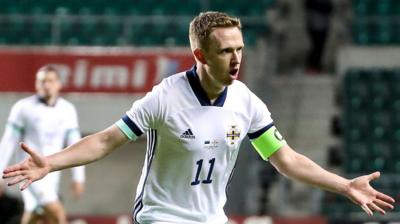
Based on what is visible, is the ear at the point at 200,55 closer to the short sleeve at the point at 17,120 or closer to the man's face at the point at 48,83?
the man's face at the point at 48,83

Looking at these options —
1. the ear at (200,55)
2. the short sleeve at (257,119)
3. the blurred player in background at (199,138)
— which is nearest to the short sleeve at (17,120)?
the blurred player in background at (199,138)

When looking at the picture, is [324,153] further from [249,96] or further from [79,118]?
[249,96]

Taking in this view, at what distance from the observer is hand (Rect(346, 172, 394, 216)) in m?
5.08

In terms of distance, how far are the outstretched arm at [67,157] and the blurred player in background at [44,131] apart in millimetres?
4351

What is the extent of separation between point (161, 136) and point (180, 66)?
24.7 feet

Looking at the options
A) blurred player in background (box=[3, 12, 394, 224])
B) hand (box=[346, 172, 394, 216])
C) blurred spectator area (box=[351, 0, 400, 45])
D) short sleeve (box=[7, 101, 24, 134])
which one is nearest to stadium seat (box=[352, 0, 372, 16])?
blurred spectator area (box=[351, 0, 400, 45])

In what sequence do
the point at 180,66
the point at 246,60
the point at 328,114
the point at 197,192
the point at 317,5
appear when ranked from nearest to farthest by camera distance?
the point at 197,192 → the point at 180,66 → the point at 246,60 → the point at 328,114 → the point at 317,5

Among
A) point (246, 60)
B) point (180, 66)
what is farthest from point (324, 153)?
point (180, 66)

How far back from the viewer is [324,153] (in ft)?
46.5

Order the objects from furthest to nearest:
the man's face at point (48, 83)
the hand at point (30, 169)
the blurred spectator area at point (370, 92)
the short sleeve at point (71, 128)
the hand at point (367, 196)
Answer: the blurred spectator area at point (370, 92), the short sleeve at point (71, 128), the man's face at point (48, 83), the hand at point (367, 196), the hand at point (30, 169)

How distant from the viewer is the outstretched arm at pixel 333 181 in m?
5.11

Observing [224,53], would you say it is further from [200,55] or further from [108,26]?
[108,26]

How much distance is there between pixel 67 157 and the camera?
499cm

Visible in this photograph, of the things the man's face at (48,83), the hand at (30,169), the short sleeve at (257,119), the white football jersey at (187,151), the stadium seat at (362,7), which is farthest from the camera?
the stadium seat at (362,7)
